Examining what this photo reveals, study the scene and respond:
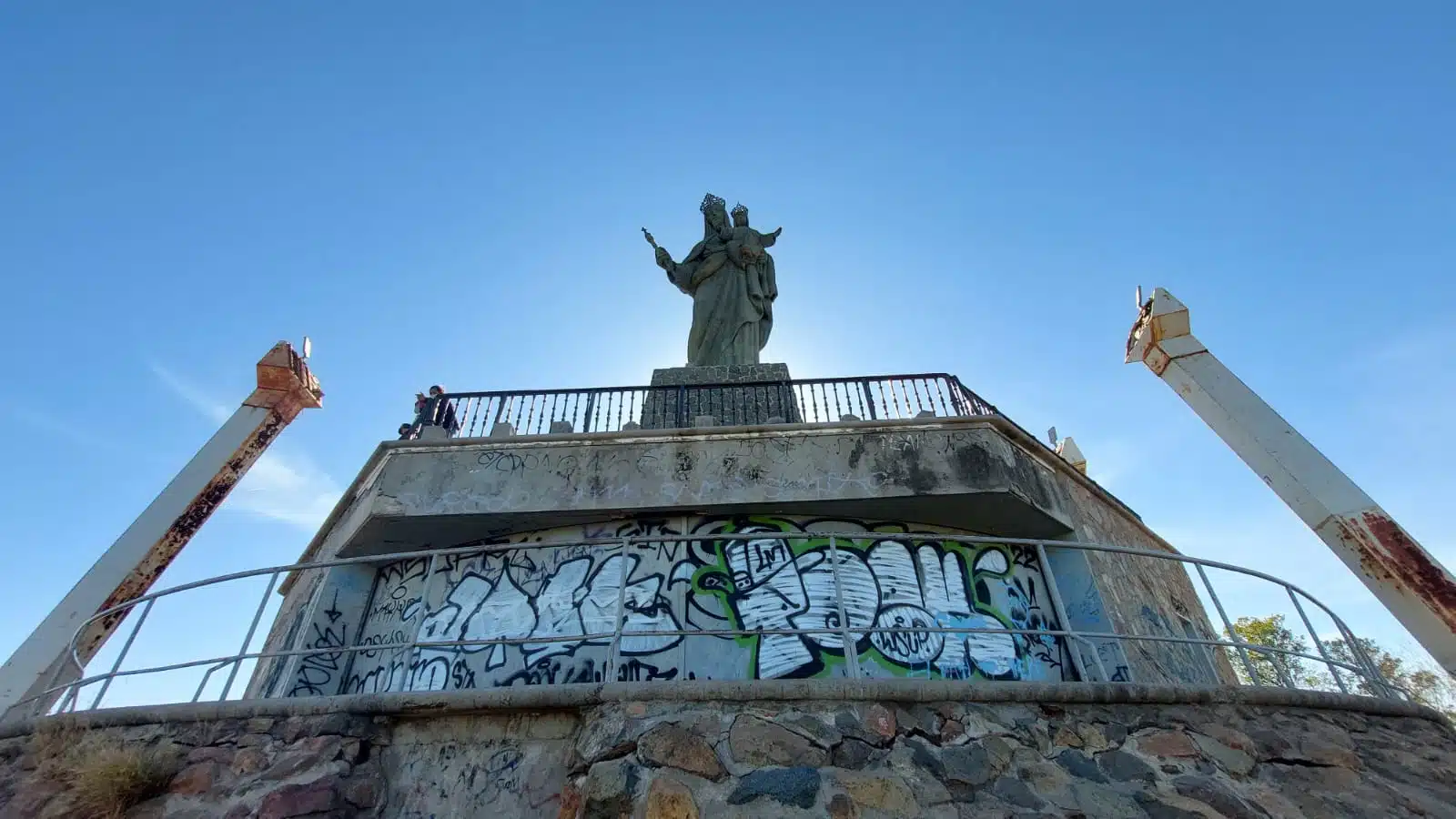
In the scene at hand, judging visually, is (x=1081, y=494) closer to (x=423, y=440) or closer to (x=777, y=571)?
(x=777, y=571)

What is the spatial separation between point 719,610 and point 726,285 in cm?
746

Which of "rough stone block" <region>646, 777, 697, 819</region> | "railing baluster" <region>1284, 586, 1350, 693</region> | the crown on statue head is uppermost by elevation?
the crown on statue head

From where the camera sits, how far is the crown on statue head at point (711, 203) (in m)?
14.8

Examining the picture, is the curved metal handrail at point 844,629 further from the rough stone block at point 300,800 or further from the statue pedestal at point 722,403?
the statue pedestal at point 722,403

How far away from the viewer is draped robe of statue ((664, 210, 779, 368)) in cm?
1259

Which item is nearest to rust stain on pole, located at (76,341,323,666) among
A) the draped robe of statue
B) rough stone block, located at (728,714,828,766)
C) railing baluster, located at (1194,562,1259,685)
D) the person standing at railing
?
the person standing at railing

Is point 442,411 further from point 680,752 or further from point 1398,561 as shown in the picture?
point 1398,561

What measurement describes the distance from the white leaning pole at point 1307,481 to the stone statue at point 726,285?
231 inches

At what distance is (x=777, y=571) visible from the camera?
7387 millimetres

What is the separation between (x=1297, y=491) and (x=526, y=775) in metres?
8.57

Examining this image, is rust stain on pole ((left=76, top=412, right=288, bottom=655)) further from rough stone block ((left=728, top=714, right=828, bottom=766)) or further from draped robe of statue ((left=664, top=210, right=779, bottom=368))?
rough stone block ((left=728, top=714, right=828, bottom=766))

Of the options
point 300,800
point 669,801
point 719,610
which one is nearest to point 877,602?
point 719,610

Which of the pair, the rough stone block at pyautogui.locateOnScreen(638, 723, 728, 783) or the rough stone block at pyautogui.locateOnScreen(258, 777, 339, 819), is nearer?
the rough stone block at pyautogui.locateOnScreen(638, 723, 728, 783)

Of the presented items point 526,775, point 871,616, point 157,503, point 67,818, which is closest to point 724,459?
point 871,616
